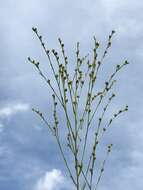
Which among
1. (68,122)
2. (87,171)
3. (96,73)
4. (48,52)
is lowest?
(87,171)

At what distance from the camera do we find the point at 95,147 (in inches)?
284

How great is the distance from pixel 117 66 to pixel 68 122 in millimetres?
1539

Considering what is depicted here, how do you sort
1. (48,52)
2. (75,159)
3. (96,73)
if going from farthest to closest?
(48,52)
(96,73)
(75,159)

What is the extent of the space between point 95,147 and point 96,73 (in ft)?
3.92

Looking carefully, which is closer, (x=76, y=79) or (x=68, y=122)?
(x=68, y=122)

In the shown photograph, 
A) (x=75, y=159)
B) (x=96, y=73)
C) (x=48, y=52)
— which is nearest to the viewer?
(x=75, y=159)

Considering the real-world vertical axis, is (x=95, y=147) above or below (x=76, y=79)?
below

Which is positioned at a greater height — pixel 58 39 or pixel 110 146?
pixel 58 39

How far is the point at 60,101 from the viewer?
24.8 feet

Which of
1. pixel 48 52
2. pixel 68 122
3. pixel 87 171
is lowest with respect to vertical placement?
pixel 87 171

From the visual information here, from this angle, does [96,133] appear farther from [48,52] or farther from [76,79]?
[48,52]

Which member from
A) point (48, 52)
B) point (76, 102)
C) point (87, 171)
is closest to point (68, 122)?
point (76, 102)

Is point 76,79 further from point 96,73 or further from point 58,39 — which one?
point 58,39

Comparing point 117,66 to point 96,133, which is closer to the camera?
point 96,133
